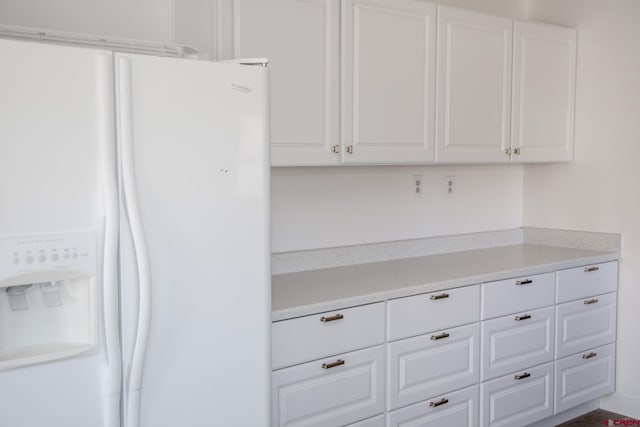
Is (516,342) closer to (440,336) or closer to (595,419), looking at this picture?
(440,336)

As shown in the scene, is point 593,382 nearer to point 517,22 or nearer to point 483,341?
point 483,341

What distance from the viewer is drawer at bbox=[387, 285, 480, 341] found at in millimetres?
2611

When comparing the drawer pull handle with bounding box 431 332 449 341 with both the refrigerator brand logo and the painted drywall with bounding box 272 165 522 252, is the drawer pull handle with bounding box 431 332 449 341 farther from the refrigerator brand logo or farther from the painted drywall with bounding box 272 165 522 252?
the refrigerator brand logo

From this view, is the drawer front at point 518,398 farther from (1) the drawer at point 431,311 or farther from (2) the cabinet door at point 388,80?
(2) the cabinet door at point 388,80

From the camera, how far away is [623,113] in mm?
3500

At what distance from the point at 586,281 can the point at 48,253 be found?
281cm

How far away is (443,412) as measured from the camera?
282 centimetres

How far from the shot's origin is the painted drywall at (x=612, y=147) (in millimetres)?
3473

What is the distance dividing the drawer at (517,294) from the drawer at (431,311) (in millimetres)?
74

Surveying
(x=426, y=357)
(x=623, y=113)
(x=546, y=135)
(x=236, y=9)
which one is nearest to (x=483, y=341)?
(x=426, y=357)

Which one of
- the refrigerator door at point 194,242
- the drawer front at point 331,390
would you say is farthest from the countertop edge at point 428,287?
the refrigerator door at point 194,242

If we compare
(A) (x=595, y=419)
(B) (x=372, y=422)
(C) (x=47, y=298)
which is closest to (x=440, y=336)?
(B) (x=372, y=422)

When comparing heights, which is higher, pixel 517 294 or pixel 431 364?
pixel 517 294

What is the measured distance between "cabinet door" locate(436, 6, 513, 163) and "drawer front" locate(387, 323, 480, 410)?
2.85 ft
